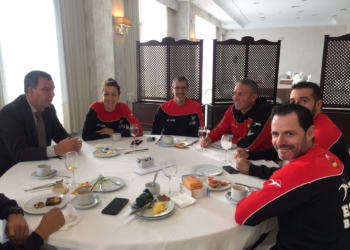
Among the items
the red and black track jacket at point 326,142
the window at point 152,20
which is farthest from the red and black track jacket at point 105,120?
the window at point 152,20

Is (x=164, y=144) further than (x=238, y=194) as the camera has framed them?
Yes

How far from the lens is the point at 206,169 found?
1622 mm

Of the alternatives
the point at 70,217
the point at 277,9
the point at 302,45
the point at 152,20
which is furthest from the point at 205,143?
the point at 302,45

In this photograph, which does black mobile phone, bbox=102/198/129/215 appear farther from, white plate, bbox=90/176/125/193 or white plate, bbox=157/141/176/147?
white plate, bbox=157/141/176/147

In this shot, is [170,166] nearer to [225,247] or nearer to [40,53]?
[225,247]

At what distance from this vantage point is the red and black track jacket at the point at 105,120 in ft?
8.04

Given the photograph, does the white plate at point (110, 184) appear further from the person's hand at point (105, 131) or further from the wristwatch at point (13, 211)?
the person's hand at point (105, 131)

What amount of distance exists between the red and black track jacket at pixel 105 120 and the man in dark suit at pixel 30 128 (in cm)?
36

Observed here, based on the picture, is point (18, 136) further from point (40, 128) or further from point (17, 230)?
point (17, 230)

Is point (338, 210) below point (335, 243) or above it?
above

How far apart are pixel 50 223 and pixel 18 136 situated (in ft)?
3.34

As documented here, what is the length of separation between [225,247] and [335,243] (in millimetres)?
427

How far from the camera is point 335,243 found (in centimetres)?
104

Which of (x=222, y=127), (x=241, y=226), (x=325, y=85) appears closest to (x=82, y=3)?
(x=222, y=127)
